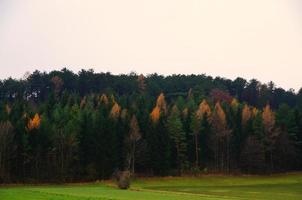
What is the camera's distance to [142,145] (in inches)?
4099

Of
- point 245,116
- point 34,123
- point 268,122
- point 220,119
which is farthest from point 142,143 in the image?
point 245,116

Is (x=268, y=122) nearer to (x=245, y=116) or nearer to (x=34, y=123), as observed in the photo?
(x=245, y=116)

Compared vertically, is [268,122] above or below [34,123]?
above

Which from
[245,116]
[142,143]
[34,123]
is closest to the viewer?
[34,123]

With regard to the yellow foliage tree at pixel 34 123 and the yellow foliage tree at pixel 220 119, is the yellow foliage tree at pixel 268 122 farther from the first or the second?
the yellow foliage tree at pixel 34 123

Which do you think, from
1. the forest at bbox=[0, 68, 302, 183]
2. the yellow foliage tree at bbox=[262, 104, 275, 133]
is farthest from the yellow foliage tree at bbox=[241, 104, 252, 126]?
the yellow foliage tree at bbox=[262, 104, 275, 133]

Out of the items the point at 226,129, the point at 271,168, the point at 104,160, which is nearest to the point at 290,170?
the point at 271,168

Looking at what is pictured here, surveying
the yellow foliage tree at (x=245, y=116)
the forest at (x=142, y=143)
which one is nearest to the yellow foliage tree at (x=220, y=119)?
the forest at (x=142, y=143)

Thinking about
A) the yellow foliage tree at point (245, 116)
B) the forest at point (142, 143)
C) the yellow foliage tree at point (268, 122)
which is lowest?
the forest at point (142, 143)

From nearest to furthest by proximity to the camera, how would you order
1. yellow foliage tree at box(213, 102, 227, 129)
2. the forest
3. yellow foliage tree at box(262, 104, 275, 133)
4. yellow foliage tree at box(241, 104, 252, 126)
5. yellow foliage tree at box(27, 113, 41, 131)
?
1. the forest
2. yellow foliage tree at box(27, 113, 41, 131)
3. yellow foliage tree at box(213, 102, 227, 129)
4. yellow foliage tree at box(262, 104, 275, 133)
5. yellow foliage tree at box(241, 104, 252, 126)

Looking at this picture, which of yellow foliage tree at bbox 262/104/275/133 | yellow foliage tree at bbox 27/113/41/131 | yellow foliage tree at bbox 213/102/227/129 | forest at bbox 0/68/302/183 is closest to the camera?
forest at bbox 0/68/302/183

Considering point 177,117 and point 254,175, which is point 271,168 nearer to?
point 254,175

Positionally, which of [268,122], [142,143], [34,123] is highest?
[268,122]

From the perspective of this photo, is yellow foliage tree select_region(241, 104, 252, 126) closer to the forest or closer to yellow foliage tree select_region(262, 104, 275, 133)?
the forest
